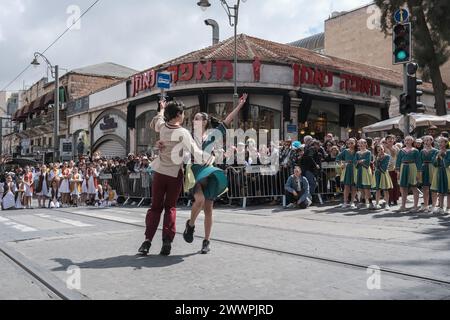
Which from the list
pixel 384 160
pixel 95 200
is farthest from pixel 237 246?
pixel 95 200

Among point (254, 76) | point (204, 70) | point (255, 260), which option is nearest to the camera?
point (255, 260)

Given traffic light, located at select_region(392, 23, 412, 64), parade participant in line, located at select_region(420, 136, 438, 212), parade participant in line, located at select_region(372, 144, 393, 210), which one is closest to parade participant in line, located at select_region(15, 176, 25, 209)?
parade participant in line, located at select_region(372, 144, 393, 210)

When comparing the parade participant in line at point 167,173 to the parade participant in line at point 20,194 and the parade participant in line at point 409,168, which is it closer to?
the parade participant in line at point 409,168

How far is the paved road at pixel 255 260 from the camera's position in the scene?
4.06m

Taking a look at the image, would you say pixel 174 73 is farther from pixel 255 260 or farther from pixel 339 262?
pixel 339 262

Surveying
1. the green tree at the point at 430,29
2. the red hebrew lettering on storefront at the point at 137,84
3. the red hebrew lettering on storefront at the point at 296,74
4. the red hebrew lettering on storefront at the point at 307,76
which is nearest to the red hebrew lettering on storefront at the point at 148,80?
the red hebrew lettering on storefront at the point at 137,84

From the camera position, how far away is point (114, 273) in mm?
4730

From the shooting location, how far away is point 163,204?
575cm

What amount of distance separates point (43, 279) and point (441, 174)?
314 inches

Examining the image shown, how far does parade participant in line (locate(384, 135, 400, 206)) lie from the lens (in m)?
11.9

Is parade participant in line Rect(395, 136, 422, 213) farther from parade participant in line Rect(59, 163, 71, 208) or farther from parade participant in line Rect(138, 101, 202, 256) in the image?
parade participant in line Rect(59, 163, 71, 208)

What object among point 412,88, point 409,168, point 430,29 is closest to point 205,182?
point 409,168
